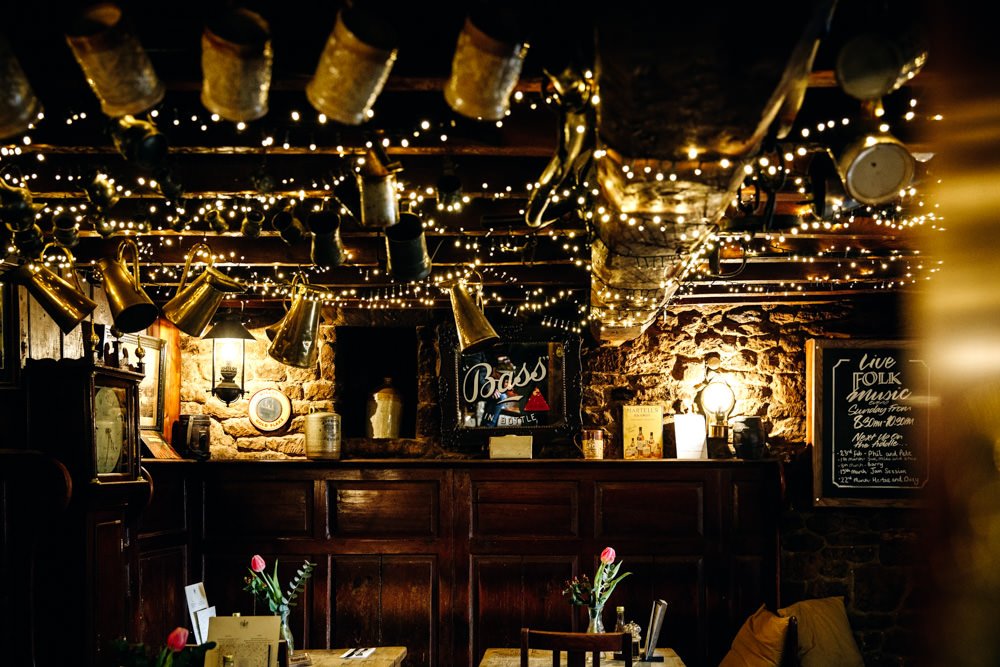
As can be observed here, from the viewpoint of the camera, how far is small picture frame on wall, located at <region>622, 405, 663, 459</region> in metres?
6.79

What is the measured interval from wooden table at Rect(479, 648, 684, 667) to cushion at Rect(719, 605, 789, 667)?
1.79ft

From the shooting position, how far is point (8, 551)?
14.8ft

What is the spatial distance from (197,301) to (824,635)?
4.73m

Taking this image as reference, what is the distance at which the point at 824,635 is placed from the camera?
6023 mm

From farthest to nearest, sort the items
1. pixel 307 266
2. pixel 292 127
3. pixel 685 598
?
pixel 685 598 < pixel 307 266 < pixel 292 127

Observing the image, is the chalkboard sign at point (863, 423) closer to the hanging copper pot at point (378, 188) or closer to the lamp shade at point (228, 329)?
the lamp shade at point (228, 329)

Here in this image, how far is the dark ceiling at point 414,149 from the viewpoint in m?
2.36

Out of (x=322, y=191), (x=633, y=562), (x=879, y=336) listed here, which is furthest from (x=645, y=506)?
(x=322, y=191)

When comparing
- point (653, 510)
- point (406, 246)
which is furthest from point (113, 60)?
point (653, 510)

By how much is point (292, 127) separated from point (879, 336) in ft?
17.6

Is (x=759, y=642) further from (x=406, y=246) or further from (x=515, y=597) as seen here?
(x=406, y=246)

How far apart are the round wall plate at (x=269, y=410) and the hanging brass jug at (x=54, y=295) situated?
3087 mm

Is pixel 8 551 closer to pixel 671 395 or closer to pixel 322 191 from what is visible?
pixel 322 191

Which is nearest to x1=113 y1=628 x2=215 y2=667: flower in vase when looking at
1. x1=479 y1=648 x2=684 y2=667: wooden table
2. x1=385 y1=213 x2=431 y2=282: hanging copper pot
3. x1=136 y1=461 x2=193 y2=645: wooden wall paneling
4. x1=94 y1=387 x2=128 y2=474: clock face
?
x1=385 y1=213 x2=431 y2=282: hanging copper pot
